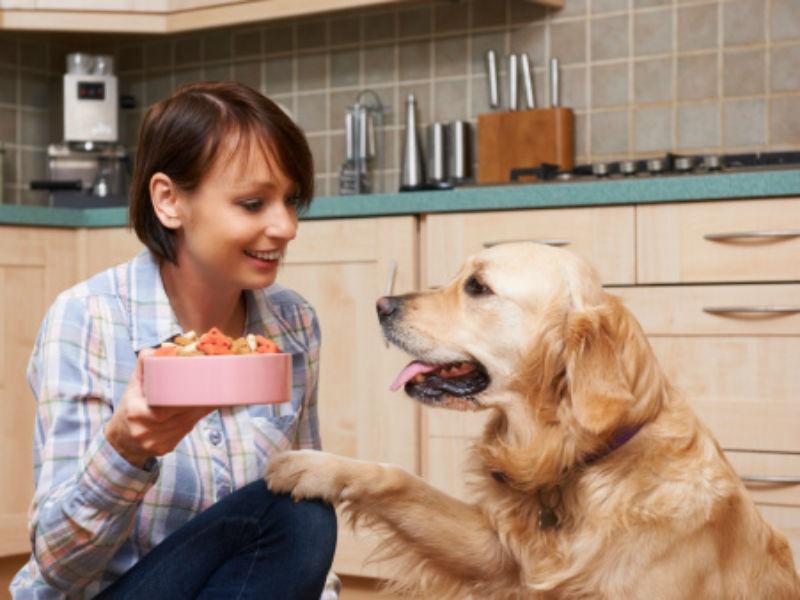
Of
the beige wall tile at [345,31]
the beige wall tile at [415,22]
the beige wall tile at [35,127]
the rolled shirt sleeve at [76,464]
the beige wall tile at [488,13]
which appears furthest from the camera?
the beige wall tile at [35,127]

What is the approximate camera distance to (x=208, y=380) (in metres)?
1.34

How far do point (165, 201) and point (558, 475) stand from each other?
0.65 meters

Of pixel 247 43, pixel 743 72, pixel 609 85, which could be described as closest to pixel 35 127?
pixel 247 43

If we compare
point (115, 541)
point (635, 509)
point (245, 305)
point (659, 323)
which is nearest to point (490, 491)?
point (635, 509)

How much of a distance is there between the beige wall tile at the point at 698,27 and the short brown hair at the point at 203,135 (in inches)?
72.1

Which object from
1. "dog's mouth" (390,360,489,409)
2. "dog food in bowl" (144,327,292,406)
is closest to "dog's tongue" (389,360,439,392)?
"dog's mouth" (390,360,489,409)

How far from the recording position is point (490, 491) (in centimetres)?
184

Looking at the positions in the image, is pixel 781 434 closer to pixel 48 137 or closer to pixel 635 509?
pixel 635 509

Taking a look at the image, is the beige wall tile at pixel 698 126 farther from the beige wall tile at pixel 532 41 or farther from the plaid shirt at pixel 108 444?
the plaid shirt at pixel 108 444

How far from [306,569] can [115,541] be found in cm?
29

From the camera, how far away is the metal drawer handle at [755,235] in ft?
8.31

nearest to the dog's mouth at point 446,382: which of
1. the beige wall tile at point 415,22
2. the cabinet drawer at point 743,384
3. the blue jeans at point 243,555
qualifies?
the blue jeans at point 243,555

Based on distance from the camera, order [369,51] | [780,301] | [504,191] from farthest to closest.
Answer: [369,51] < [504,191] < [780,301]

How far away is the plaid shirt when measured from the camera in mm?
1483
